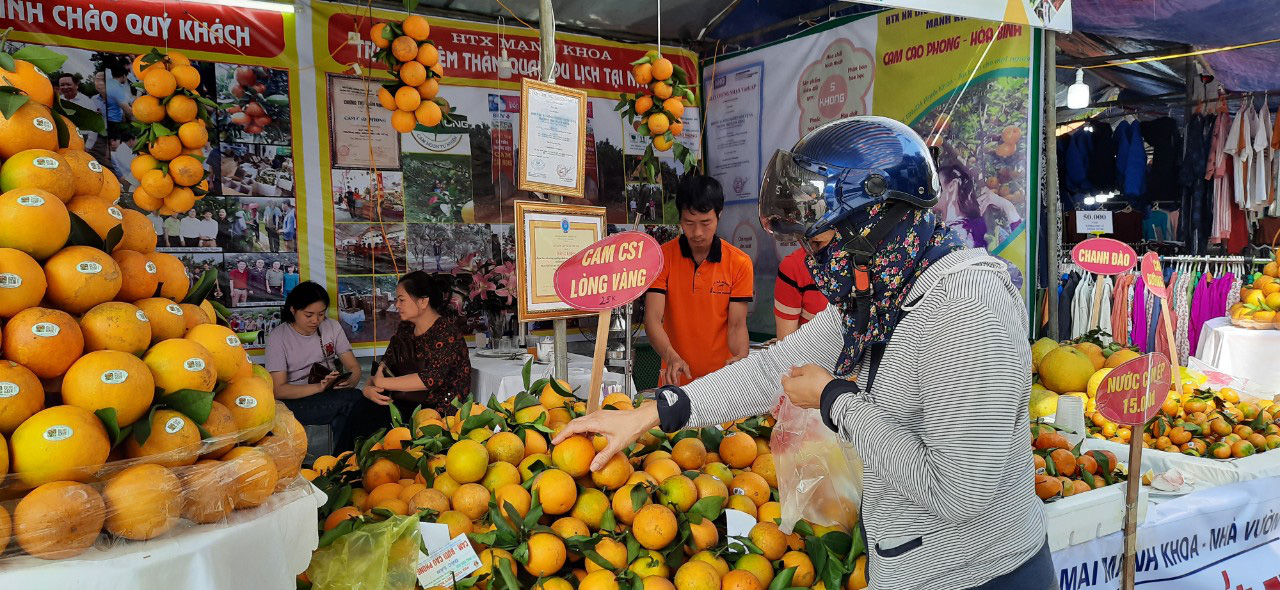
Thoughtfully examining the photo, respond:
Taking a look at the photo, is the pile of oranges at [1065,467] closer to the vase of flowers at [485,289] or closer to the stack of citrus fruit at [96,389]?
the stack of citrus fruit at [96,389]

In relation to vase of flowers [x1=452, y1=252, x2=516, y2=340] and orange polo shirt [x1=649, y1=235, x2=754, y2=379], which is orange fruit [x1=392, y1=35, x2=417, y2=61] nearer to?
orange polo shirt [x1=649, y1=235, x2=754, y2=379]

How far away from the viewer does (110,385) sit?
1093mm

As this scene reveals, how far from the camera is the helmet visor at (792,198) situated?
1382 millimetres

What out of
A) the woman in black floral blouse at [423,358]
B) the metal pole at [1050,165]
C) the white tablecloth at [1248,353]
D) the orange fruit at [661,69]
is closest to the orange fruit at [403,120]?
the woman in black floral blouse at [423,358]

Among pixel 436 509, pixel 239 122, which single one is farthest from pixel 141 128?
pixel 436 509

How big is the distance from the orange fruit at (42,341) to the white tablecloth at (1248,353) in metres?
5.81

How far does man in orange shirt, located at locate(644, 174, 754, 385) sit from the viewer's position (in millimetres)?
4219

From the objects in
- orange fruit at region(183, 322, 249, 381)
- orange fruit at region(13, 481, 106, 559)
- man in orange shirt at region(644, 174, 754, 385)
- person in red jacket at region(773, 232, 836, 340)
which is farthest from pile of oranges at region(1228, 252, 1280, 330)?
orange fruit at region(13, 481, 106, 559)

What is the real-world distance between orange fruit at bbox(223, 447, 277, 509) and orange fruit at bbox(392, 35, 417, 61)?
9.94ft

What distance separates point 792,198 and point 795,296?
9.71 ft

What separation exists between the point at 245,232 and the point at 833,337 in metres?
4.23

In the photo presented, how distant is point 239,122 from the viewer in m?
4.74

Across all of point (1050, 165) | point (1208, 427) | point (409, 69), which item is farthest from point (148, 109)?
point (1208, 427)

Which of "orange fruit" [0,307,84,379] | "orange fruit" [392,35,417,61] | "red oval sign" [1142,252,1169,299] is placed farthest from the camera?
"orange fruit" [392,35,417,61]
